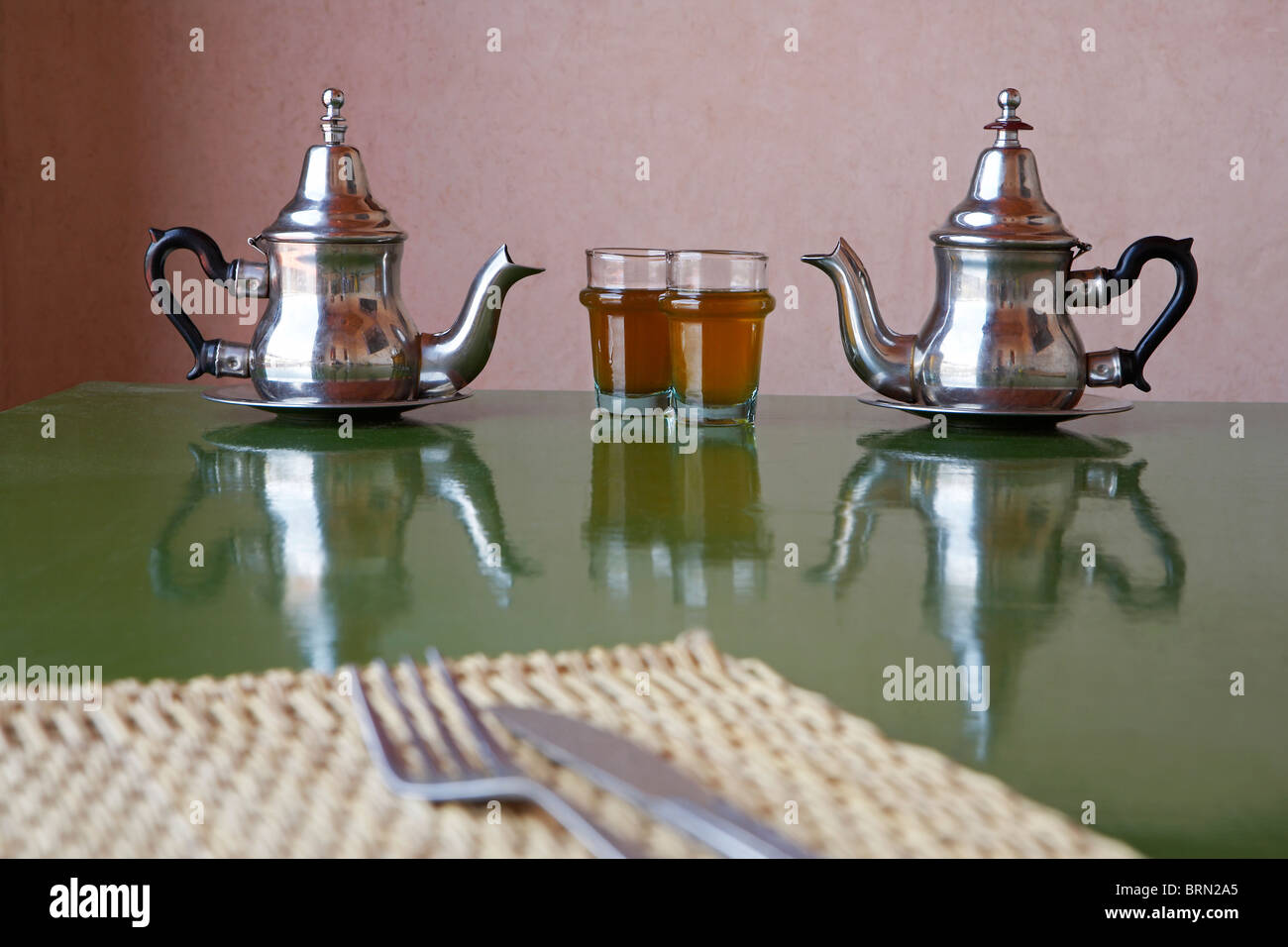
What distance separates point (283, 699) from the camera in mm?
414

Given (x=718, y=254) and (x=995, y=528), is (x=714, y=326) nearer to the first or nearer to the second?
(x=718, y=254)

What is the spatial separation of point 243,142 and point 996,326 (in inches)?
83.8

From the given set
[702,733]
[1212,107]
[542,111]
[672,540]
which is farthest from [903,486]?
[1212,107]

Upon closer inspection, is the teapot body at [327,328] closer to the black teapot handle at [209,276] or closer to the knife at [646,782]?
the black teapot handle at [209,276]

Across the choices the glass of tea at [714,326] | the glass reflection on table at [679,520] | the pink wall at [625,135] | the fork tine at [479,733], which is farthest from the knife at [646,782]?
the pink wall at [625,135]

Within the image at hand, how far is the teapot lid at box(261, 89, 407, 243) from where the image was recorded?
102 centimetres

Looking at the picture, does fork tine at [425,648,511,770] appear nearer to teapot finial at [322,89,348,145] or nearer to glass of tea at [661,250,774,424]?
glass of tea at [661,250,774,424]

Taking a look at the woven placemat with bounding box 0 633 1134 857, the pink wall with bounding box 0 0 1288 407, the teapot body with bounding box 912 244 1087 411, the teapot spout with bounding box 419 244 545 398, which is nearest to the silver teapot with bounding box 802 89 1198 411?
the teapot body with bounding box 912 244 1087 411

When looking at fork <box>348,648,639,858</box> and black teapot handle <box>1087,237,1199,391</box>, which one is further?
black teapot handle <box>1087,237,1199,391</box>

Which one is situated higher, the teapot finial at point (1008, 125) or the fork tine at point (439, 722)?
the teapot finial at point (1008, 125)

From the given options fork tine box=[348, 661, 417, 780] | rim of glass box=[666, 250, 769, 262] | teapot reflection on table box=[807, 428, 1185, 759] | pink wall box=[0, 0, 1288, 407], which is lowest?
fork tine box=[348, 661, 417, 780]

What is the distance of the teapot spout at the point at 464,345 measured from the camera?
1079 mm

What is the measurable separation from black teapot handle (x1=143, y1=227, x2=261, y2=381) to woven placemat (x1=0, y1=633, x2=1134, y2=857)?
65cm

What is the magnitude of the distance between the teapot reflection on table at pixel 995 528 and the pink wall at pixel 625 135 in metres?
1.88
